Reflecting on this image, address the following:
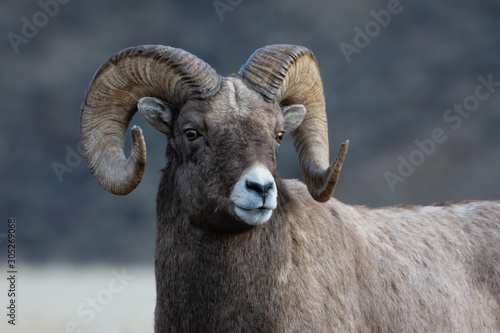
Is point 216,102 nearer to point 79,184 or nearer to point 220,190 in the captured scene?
point 220,190

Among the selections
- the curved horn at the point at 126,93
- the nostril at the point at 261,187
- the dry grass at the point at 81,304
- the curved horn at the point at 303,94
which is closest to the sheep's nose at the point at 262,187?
the nostril at the point at 261,187

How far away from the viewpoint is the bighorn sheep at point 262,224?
5.91 meters

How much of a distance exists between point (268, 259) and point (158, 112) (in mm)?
1487

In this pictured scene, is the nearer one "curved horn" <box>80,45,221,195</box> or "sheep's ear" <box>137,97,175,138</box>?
"curved horn" <box>80,45,221,195</box>

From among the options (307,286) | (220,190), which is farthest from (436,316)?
(220,190)

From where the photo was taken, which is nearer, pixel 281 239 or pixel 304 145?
pixel 281 239

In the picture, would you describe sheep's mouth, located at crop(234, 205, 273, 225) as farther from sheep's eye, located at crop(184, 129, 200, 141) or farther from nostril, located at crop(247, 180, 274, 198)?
sheep's eye, located at crop(184, 129, 200, 141)

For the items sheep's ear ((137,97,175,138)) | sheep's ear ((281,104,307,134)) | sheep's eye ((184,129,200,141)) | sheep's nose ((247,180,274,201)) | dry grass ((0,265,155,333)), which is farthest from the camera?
dry grass ((0,265,155,333))

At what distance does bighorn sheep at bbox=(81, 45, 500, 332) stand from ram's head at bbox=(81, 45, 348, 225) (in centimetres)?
1

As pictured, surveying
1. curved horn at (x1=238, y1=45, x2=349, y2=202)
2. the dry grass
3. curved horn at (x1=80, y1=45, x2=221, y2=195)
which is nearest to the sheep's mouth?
curved horn at (x1=238, y1=45, x2=349, y2=202)

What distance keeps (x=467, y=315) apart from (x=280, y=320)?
1.94m

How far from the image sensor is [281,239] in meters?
6.16

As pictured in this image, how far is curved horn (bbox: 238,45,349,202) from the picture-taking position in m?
6.31

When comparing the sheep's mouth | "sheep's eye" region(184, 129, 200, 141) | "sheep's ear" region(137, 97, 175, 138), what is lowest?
the sheep's mouth
